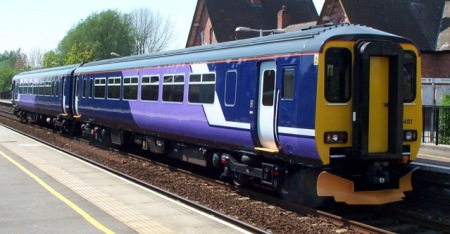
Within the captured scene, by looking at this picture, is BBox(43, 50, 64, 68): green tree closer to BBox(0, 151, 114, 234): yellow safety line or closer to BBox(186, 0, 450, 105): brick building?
BBox(186, 0, 450, 105): brick building

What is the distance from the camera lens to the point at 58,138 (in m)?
23.7

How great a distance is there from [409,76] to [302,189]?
9.47 feet

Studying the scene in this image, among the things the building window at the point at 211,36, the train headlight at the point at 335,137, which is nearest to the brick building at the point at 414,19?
the building window at the point at 211,36

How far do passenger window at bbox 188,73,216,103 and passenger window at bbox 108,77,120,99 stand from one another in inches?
221

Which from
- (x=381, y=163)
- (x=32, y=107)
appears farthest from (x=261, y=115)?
(x=32, y=107)

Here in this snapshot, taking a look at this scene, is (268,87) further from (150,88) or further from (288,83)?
(150,88)

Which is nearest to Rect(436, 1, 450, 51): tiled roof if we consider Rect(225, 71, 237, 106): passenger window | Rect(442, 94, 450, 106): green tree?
Rect(442, 94, 450, 106): green tree

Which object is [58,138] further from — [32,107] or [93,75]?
[32,107]

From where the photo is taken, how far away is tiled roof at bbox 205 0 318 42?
48281 millimetres

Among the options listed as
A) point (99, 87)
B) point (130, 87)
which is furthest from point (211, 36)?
point (130, 87)

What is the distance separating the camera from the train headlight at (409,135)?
367 inches

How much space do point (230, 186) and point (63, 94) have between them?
1485 cm

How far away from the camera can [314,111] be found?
8.46 meters

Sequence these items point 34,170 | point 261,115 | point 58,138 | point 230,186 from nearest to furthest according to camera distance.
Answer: point 261,115, point 230,186, point 34,170, point 58,138
